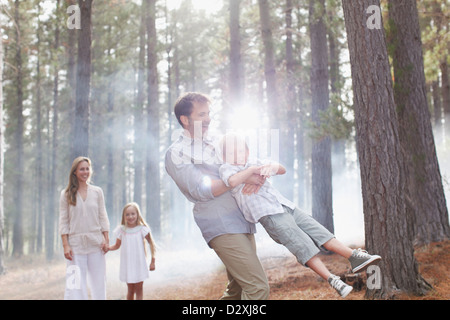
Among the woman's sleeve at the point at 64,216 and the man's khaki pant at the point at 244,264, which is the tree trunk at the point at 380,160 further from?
the woman's sleeve at the point at 64,216

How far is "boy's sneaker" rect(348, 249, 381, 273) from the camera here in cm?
331

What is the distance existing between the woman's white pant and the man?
2.93 metres

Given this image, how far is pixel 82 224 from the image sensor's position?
584cm

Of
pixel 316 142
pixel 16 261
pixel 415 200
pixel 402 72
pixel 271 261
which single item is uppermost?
pixel 402 72

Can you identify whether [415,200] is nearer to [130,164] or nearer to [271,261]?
[271,261]

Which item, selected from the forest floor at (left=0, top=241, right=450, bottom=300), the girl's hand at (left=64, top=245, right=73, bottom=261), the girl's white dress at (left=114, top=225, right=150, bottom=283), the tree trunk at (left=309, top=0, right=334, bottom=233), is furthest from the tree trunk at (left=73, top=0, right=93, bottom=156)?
the tree trunk at (left=309, top=0, right=334, bottom=233)

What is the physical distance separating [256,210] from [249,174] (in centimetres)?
35

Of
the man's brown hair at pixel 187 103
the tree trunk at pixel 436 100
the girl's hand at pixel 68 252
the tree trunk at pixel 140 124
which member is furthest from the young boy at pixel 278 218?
the tree trunk at pixel 436 100

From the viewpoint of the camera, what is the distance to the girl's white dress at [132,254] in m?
6.97

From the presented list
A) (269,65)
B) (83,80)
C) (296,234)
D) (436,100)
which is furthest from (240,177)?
(436,100)

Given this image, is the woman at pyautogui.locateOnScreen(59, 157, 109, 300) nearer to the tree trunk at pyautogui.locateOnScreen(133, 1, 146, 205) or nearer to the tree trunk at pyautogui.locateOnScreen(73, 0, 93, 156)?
the tree trunk at pyautogui.locateOnScreen(73, 0, 93, 156)

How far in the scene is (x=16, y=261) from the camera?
22312mm
